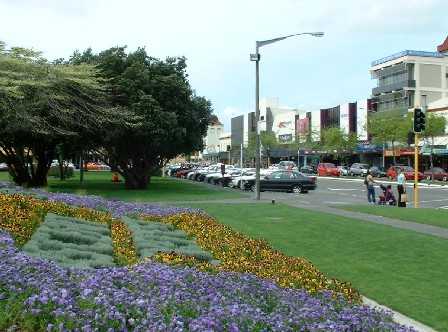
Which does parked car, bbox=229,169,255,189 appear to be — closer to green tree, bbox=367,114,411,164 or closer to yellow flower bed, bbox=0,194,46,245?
green tree, bbox=367,114,411,164

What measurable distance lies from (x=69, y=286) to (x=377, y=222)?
45.8 feet

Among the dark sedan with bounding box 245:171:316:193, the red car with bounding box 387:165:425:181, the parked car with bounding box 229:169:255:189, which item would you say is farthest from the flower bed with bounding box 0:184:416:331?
the red car with bounding box 387:165:425:181

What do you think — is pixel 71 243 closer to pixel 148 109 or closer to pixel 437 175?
pixel 148 109

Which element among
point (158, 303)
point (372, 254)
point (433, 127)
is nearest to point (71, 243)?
point (158, 303)

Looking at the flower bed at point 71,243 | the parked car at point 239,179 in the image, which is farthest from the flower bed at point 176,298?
the parked car at point 239,179

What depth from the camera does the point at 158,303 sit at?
521cm

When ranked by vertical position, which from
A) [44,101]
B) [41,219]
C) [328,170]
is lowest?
[41,219]

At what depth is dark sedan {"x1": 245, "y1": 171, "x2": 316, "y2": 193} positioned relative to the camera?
38250 mm

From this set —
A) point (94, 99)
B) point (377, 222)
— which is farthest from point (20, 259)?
point (94, 99)

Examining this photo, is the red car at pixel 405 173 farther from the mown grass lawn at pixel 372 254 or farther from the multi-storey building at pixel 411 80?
the mown grass lawn at pixel 372 254

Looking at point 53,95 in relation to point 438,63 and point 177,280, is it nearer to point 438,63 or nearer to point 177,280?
point 177,280

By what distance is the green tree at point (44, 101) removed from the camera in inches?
977

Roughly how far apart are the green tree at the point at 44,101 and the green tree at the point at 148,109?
5.34 ft

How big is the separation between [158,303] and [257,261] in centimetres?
410
